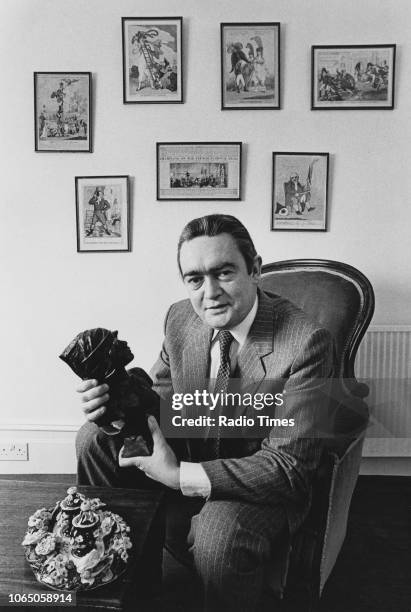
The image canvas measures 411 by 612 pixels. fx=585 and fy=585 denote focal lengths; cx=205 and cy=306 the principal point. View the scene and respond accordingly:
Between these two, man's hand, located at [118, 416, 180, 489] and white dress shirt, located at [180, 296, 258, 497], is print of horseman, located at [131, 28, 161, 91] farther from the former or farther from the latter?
man's hand, located at [118, 416, 180, 489]

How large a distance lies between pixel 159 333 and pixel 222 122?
42.9 inches

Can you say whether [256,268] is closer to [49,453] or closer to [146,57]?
[146,57]

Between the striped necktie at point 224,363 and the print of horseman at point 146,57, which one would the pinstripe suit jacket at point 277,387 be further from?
the print of horseman at point 146,57

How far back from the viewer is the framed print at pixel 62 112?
9.37 feet

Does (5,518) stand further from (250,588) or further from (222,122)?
(222,122)

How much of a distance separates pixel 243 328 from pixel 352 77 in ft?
5.43

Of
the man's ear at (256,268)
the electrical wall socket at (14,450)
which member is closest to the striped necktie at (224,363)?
the man's ear at (256,268)

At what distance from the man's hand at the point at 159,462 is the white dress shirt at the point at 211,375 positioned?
0.07 feet

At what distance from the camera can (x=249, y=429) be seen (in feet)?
5.51

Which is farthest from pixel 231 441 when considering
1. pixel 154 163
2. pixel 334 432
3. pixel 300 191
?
pixel 154 163

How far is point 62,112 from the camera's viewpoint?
288 centimetres

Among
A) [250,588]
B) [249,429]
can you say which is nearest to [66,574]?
[250,588]

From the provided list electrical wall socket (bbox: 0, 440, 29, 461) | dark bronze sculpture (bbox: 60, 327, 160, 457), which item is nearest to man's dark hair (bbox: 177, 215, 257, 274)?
dark bronze sculpture (bbox: 60, 327, 160, 457)

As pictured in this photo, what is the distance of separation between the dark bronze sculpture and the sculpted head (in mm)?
300
